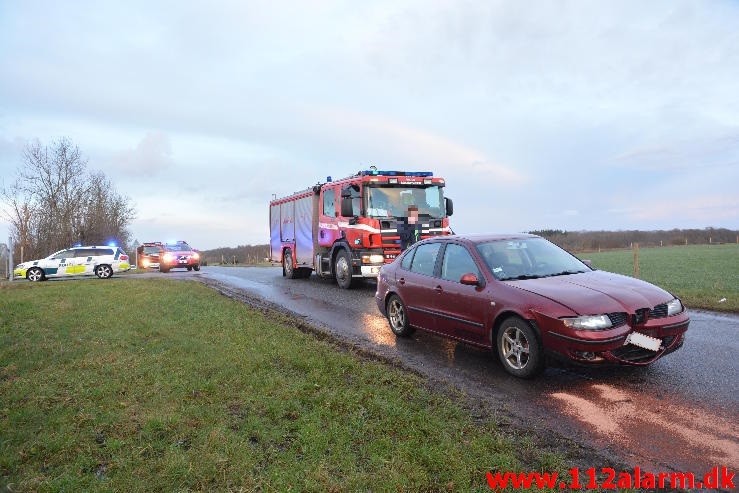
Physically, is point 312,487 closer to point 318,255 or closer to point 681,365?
point 681,365

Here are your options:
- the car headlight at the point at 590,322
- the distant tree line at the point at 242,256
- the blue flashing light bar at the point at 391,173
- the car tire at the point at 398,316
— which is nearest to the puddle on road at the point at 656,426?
the car headlight at the point at 590,322

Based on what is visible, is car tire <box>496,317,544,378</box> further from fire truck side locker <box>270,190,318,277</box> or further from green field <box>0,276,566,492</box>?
fire truck side locker <box>270,190,318,277</box>

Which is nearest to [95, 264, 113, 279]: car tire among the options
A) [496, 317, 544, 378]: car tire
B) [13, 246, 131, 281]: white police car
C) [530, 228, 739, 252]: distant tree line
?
[13, 246, 131, 281]: white police car

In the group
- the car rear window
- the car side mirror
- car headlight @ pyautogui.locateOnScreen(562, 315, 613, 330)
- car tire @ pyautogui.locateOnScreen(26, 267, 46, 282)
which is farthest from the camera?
the car rear window

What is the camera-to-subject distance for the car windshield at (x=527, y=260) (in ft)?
19.7

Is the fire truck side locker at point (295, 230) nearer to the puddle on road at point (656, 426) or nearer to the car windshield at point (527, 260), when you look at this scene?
the car windshield at point (527, 260)

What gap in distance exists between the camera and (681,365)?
5.66m

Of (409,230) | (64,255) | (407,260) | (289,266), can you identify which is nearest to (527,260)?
(407,260)

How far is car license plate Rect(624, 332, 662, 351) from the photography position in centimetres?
486

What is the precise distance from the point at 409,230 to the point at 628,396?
8.81 metres

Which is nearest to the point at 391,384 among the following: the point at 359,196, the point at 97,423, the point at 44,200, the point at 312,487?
the point at 312,487

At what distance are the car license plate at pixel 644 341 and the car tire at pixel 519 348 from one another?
32.2 inches

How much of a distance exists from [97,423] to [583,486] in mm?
3629

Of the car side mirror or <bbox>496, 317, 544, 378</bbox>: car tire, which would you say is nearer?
<bbox>496, 317, 544, 378</bbox>: car tire
